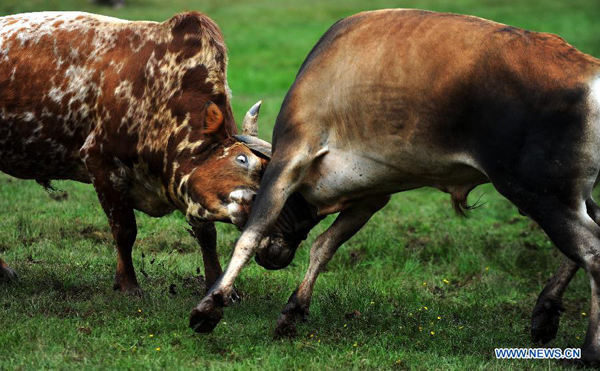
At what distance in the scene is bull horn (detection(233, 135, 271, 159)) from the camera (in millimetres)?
6508

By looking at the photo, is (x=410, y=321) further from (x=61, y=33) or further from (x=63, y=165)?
(x=61, y=33)

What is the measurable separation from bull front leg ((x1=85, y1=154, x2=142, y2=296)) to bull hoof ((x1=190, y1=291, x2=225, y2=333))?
4.28ft

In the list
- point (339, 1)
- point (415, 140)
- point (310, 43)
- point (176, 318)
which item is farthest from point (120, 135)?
point (339, 1)

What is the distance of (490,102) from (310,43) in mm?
17922

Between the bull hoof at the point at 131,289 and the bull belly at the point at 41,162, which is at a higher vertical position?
the bull belly at the point at 41,162

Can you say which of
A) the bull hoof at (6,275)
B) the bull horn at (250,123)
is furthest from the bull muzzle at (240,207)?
the bull hoof at (6,275)

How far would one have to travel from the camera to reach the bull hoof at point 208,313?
5.61 m

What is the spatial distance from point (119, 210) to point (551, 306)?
3.25m

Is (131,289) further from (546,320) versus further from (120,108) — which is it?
(546,320)

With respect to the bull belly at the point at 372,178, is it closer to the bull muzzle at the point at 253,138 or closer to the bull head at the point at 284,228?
the bull head at the point at 284,228

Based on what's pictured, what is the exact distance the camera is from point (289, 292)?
23.9 ft

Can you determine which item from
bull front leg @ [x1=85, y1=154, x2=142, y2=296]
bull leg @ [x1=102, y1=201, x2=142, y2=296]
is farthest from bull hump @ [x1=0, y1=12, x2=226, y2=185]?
bull leg @ [x1=102, y1=201, x2=142, y2=296]

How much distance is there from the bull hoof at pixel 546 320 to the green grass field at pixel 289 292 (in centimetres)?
11

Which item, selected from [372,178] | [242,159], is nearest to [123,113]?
[242,159]
